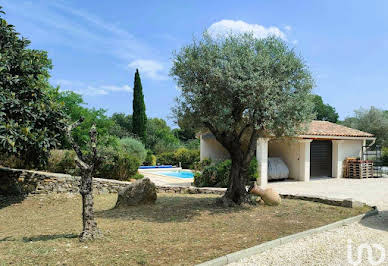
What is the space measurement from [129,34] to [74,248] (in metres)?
6.99

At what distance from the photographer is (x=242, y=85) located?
7.07 meters

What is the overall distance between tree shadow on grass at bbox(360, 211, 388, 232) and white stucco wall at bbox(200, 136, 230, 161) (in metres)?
11.2

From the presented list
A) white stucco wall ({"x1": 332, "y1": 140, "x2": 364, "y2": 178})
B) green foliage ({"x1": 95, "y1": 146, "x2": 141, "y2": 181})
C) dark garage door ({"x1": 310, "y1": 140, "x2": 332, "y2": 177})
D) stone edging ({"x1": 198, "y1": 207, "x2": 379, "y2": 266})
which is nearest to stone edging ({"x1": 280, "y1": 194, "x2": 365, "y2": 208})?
stone edging ({"x1": 198, "y1": 207, "x2": 379, "y2": 266})

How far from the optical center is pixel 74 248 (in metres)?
4.74

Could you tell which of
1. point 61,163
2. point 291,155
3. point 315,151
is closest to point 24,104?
point 61,163

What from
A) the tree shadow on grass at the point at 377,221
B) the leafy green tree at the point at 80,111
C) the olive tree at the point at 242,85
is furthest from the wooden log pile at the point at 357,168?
the leafy green tree at the point at 80,111

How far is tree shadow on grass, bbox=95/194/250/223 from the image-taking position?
7240 millimetres

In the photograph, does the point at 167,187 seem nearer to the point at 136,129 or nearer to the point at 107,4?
the point at 107,4

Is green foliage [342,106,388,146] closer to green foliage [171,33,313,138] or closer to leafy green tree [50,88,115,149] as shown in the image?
leafy green tree [50,88,115,149]

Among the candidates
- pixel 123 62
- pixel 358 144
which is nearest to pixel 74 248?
pixel 123 62

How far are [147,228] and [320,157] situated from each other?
50.2 feet

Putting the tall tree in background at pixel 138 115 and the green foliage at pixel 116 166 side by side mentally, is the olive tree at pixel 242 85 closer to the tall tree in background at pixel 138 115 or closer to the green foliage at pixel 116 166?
the green foliage at pixel 116 166

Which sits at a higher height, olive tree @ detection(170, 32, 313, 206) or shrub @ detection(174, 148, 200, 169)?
olive tree @ detection(170, 32, 313, 206)

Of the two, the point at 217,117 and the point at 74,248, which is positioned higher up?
the point at 217,117
